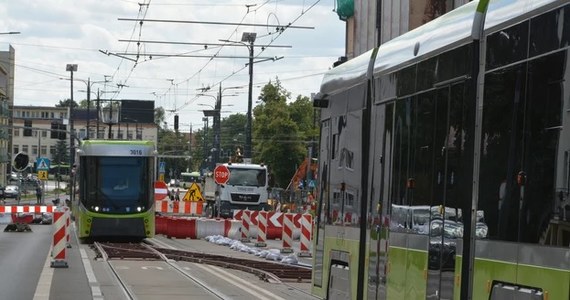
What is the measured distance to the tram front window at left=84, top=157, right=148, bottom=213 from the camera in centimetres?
3450

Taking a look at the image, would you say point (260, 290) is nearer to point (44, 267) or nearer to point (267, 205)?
point (44, 267)

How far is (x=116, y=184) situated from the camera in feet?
114

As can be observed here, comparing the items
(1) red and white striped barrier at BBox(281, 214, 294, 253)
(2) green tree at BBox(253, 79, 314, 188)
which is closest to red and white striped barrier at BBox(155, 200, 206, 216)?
(1) red and white striped barrier at BBox(281, 214, 294, 253)

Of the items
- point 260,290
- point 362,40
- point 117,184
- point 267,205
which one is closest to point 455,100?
point 260,290

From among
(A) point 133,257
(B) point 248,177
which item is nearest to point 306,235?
(A) point 133,257

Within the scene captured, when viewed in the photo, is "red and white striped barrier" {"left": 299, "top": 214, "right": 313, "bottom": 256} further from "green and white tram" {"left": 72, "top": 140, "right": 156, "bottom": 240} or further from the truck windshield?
the truck windshield

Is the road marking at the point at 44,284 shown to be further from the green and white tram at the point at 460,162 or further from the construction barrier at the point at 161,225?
the construction barrier at the point at 161,225

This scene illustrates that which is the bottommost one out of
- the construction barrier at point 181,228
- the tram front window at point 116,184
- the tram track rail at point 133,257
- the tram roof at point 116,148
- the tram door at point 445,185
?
the construction barrier at point 181,228

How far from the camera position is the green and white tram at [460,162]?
6.47 metres

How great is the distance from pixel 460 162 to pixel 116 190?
89.5 feet

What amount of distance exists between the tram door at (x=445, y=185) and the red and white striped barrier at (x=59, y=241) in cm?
1547

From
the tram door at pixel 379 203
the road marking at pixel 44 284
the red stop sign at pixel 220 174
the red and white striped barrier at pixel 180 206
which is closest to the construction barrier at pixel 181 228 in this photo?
the red stop sign at pixel 220 174

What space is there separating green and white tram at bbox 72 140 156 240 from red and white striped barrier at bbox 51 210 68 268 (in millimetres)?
10082

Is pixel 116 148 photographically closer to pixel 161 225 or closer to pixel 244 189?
pixel 161 225
